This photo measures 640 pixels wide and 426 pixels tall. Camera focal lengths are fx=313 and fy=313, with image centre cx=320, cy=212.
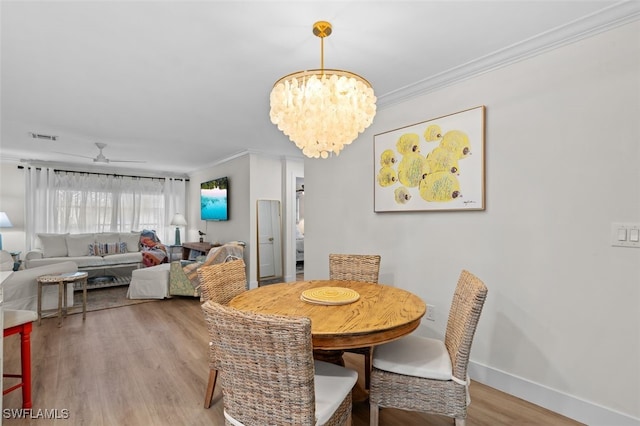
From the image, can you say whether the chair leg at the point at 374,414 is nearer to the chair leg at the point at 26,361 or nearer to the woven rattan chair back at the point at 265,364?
the woven rattan chair back at the point at 265,364

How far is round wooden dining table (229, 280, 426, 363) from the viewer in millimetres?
1363

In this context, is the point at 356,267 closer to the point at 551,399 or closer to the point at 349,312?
the point at 349,312

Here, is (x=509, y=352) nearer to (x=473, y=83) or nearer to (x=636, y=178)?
(x=636, y=178)

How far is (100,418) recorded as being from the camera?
75.6 inches

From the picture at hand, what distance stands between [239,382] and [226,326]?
0.24 m

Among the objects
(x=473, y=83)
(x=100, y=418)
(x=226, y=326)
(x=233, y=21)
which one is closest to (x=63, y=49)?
(x=233, y=21)

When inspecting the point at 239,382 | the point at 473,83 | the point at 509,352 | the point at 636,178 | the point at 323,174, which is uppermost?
the point at 473,83

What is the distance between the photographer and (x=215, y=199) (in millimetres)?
6156

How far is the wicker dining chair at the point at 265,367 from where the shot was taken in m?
1.05

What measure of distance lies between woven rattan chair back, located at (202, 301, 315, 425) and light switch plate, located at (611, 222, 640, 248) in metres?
1.89

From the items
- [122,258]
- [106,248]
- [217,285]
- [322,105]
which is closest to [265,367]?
[217,285]

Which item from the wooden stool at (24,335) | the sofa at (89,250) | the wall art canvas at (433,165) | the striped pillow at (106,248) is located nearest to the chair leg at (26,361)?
the wooden stool at (24,335)

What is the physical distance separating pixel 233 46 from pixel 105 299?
14.6 ft

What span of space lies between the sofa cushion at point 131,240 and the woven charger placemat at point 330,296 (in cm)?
565
